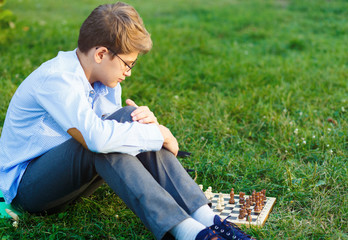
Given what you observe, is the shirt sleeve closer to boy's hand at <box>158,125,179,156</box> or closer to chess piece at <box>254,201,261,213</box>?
boy's hand at <box>158,125,179,156</box>

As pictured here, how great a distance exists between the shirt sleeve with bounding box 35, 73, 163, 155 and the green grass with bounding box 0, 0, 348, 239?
647 millimetres

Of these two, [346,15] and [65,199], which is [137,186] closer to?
[65,199]

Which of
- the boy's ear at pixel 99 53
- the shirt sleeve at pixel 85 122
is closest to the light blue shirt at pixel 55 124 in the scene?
the shirt sleeve at pixel 85 122

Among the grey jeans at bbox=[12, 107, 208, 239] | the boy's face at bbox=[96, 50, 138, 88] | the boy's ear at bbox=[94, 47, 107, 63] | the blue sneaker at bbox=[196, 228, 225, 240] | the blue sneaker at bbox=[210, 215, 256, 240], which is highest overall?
the boy's ear at bbox=[94, 47, 107, 63]

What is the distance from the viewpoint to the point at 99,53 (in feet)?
9.21

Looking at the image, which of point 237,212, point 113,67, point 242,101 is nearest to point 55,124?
point 113,67

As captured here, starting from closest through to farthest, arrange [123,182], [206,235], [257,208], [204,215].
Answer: [206,235] → [123,182] → [204,215] → [257,208]

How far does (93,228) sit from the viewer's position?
9.57 ft

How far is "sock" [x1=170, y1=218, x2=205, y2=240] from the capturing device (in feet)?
7.89

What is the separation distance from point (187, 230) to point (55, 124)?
1.06 meters

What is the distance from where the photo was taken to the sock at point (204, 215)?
260 cm

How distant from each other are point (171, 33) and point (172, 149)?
4827 mm

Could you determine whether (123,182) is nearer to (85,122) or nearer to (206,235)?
(85,122)

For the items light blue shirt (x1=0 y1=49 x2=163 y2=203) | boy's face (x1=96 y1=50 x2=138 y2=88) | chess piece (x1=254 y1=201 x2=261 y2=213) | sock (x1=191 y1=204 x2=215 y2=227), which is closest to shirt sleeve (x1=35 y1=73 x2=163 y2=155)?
light blue shirt (x1=0 y1=49 x2=163 y2=203)
